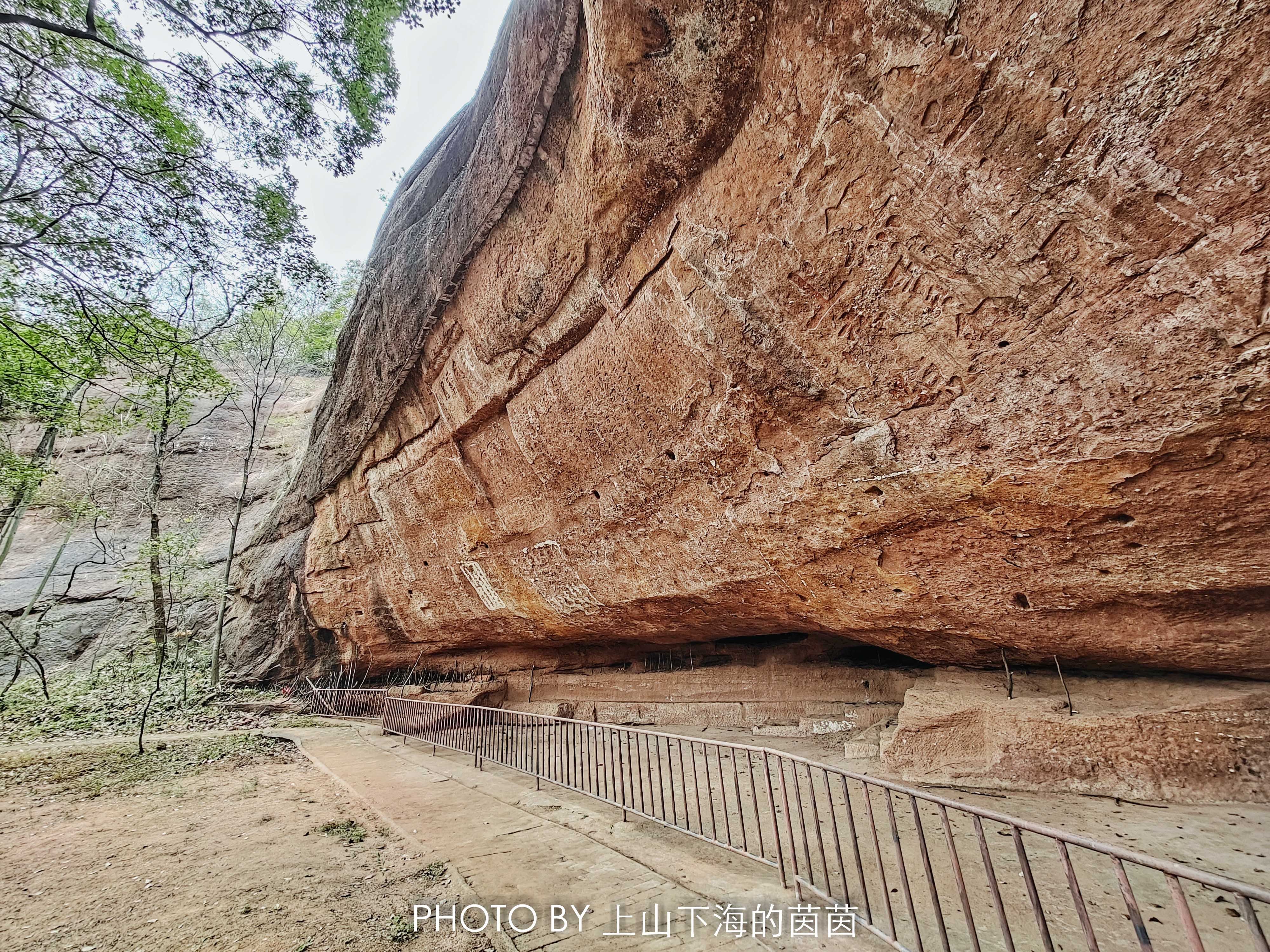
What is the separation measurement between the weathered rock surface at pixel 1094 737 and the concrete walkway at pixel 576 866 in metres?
2.65

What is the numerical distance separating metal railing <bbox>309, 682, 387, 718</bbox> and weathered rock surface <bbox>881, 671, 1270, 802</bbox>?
37.2ft

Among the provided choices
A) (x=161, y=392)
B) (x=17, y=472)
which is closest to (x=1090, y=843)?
(x=17, y=472)

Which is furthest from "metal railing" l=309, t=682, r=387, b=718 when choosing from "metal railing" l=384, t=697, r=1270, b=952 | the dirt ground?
"metal railing" l=384, t=697, r=1270, b=952

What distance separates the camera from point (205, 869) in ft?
12.8

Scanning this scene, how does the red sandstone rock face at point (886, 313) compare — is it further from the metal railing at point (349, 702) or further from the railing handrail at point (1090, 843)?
the metal railing at point (349, 702)

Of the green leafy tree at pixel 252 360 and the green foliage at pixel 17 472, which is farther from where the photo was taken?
the green leafy tree at pixel 252 360

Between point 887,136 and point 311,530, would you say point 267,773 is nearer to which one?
point 311,530

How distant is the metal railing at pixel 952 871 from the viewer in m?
1.87

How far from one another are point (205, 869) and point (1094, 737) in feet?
24.4

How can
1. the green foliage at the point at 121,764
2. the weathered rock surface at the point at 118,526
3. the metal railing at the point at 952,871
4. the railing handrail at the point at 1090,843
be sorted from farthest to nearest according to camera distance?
1. the weathered rock surface at the point at 118,526
2. the green foliage at the point at 121,764
3. the metal railing at the point at 952,871
4. the railing handrail at the point at 1090,843

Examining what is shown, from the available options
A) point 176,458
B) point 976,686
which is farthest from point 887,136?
point 176,458

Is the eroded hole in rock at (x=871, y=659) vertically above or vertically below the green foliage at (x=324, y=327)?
below

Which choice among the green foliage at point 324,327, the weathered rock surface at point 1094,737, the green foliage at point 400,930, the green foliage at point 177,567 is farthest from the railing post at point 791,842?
the green foliage at point 324,327

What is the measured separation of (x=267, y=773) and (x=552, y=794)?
4724mm
